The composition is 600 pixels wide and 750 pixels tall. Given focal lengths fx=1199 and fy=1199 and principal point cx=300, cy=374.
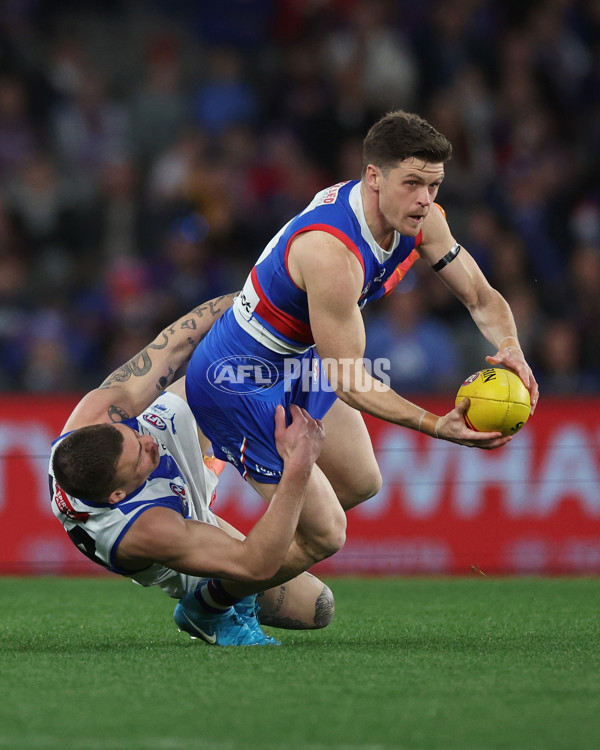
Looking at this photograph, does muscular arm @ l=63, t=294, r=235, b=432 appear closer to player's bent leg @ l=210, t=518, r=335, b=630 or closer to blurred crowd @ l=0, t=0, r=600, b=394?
player's bent leg @ l=210, t=518, r=335, b=630

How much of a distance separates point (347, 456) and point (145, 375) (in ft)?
3.55

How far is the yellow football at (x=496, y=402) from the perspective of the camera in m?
4.82

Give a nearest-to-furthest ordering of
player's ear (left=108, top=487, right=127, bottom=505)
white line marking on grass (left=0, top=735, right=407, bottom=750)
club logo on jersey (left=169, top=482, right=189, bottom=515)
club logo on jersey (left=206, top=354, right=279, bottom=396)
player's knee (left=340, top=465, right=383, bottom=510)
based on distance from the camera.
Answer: white line marking on grass (left=0, top=735, right=407, bottom=750), player's ear (left=108, top=487, right=127, bottom=505), club logo on jersey (left=169, top=482, right=189, bottom=515), club logo on jersey (left=206, top=354, right=279, bottom=396), player's knee (left=340, top=465, right=383, bottom=510)

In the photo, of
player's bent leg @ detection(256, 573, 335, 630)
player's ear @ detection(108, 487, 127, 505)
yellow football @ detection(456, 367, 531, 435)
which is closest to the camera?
yellow football @ detection(456, 367, 531, 435)

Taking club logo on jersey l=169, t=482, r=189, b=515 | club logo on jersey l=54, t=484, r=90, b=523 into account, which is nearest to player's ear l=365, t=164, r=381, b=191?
club logo on jersey l=169, t=482, r=189, b=515

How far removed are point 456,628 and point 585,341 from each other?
14.4 feet

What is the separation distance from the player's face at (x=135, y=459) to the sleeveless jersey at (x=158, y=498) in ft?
0.29

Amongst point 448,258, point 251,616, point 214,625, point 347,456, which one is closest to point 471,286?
point 448,258

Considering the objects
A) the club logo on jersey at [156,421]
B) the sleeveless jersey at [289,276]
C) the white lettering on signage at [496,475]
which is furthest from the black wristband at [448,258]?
the white lettering on signage at [496,475]

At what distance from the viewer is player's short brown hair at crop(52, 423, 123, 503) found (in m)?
4.92

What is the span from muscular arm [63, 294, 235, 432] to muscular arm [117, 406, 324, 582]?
730 millimetres

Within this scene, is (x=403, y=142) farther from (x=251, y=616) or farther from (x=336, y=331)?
(x=251, y=616)

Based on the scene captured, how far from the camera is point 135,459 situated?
5051 millimetres

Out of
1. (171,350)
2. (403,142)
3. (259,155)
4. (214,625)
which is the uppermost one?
(259,155)
